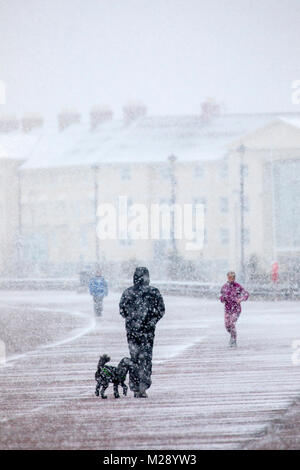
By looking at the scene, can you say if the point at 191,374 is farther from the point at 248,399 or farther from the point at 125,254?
the point at 125,254

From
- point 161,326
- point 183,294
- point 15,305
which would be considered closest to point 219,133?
point 183,294

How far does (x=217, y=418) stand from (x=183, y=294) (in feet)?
143

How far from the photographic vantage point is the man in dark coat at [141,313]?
48.7 ft

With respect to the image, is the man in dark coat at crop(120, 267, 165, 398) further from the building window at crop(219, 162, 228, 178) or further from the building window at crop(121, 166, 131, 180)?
the building window at crop(121, 166, 131, 180)

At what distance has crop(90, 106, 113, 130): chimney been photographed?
112 metres

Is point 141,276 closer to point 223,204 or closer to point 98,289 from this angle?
point 98,289

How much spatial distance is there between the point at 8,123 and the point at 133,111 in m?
11.8

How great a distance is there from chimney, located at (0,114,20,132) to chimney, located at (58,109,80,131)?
159 inches

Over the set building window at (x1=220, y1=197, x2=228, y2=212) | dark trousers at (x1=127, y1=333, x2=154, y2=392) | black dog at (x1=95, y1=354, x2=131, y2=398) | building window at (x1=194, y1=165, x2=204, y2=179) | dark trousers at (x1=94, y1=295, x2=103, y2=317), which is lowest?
dark trousers at (x1=94, y1=295, x2=103, y2=317)

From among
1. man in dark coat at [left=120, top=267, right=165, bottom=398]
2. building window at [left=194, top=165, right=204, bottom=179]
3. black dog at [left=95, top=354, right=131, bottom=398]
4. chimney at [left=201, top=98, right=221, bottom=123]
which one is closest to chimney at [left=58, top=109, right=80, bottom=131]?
chimney at [left=201, top=98, right=221, bottom=123]

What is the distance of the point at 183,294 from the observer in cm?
5697

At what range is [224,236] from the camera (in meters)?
95.9

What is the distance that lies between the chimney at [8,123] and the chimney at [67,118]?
13.3 feet
